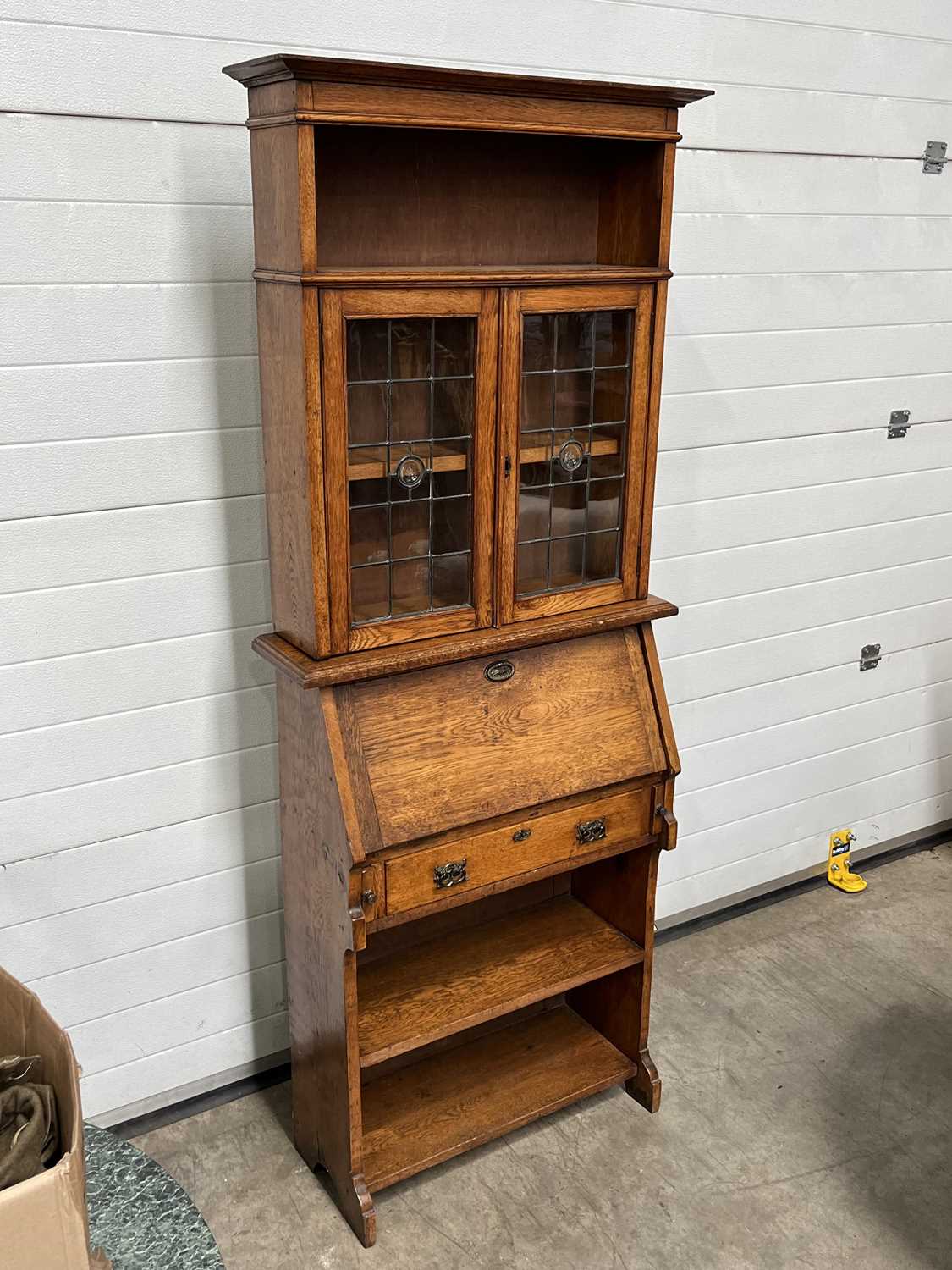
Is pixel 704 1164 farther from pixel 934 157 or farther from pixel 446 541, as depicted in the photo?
pixel 934 157

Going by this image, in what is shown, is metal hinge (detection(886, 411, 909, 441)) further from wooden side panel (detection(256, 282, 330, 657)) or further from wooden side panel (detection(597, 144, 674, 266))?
wooden side panel (detection(256, 282, 330, 657))

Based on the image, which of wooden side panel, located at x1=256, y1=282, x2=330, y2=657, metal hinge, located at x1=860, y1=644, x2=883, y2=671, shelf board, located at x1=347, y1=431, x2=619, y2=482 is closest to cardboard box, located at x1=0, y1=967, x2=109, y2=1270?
wooden side panel, located at x1=256, y1=282, x2=330, y2=657

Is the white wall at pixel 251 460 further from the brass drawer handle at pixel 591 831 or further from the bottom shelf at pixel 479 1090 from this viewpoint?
the brass drawer handle at pixel 591 831

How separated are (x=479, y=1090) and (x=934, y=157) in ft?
8.82

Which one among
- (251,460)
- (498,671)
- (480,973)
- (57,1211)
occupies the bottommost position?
(480,973)

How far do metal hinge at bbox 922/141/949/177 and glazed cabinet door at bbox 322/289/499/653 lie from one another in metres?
1.76

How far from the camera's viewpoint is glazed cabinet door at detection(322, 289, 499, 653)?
1.93m

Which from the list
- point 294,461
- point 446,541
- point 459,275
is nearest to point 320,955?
point 446,541

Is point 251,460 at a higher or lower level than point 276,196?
lower

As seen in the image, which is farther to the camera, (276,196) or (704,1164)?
(704,1164)

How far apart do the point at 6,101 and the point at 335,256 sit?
1.98 feet

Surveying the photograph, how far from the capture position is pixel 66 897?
235 centimetres

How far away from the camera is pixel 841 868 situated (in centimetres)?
361

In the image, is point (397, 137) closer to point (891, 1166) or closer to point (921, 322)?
point (921, 322)
